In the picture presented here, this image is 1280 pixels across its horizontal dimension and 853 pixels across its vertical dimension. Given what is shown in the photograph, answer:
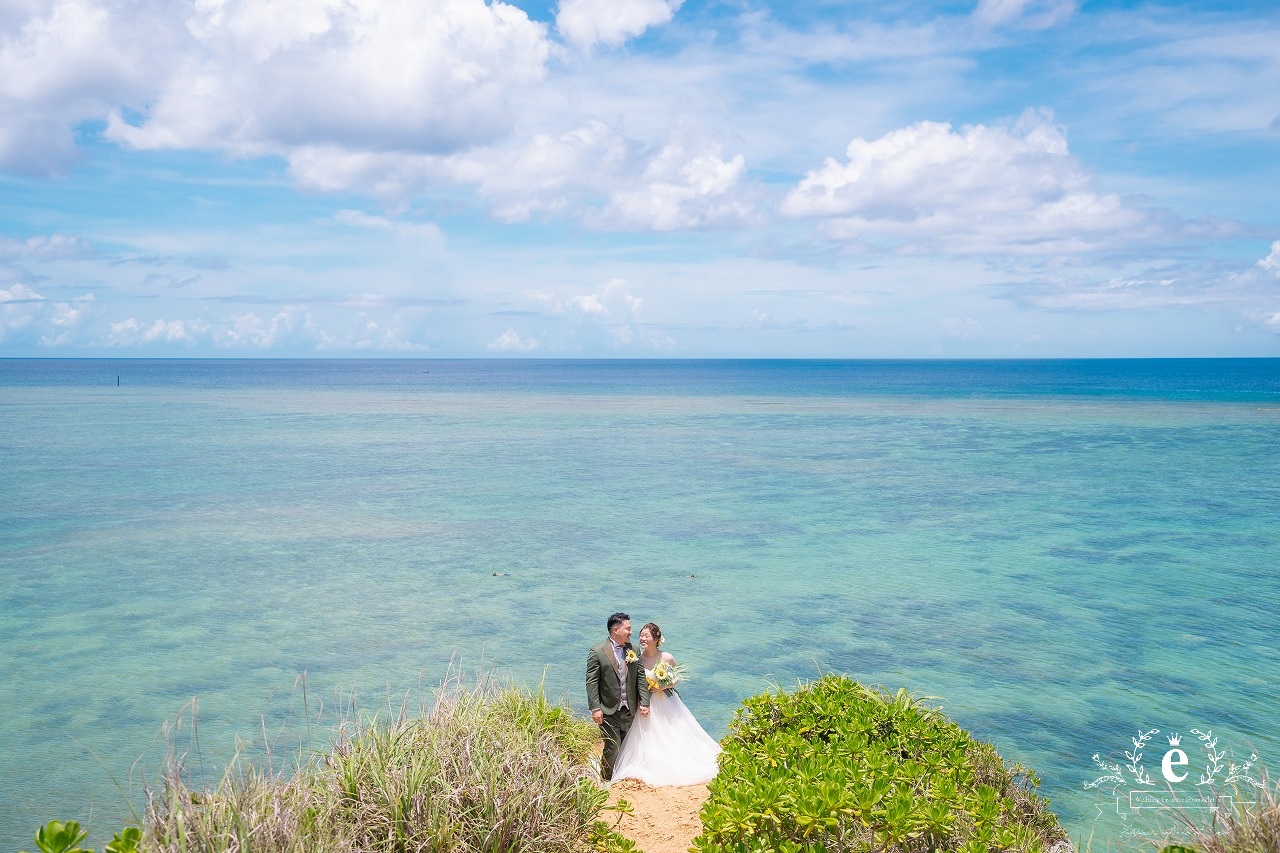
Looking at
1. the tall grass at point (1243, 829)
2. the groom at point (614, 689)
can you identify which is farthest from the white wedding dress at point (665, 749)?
the tall grass at point (1243, 829)

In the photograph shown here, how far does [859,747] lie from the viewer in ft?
23.9

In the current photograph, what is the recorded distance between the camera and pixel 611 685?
9.32 m

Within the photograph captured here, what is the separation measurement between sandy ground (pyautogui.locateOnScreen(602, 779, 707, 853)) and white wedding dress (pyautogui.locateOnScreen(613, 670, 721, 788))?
0.44 ft

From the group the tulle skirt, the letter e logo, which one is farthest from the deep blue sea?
the tulle skirt

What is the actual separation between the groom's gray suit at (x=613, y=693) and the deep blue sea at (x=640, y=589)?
145 inches

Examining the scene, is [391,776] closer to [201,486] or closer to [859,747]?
[859,747]

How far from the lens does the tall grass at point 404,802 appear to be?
5.23 m

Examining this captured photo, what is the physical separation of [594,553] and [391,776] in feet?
55.8

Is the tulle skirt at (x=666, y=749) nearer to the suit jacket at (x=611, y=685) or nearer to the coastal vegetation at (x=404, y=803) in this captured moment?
the suit jacket at (x=611, y=685)

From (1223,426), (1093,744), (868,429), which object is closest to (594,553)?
(1093,744)

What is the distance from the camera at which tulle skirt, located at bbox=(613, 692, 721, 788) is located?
9164 mm

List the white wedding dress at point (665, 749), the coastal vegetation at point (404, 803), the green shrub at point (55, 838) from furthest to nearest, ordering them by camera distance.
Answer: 1. the white wedding dress at point (665, 749)
2. the coastal vegetation at point (404, 803)
3. the green shrub at point (55, 838)

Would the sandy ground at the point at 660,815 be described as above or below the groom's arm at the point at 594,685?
below

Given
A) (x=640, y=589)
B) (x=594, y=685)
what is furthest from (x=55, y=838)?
(x=640, y=589)
